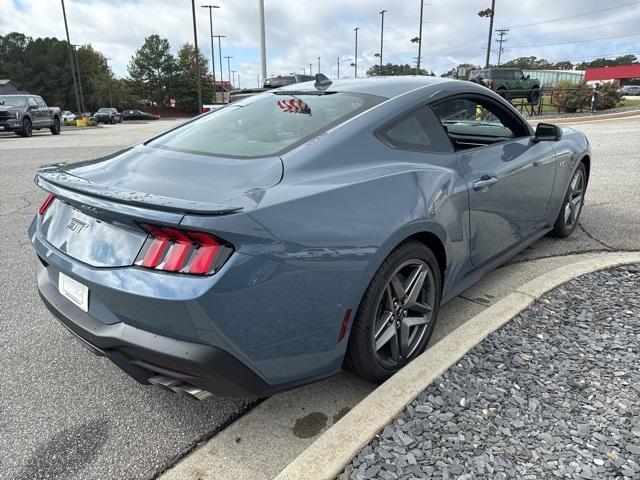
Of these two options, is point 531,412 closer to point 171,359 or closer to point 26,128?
point 171,359

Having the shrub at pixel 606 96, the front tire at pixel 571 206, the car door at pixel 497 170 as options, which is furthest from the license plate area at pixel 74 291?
the shrub at pixel 606 96

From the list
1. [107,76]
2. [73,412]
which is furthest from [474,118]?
[107,76]

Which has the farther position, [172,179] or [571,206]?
[571,206]

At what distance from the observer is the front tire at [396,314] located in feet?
7.35

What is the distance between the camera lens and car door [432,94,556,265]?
116 inches

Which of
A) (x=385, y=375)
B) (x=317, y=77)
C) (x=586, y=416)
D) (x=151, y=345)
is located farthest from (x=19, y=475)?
(x=317, y=77)

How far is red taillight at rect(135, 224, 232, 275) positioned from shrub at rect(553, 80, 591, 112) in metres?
25.1

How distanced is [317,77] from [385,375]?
6.44 feet

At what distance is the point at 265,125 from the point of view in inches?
107

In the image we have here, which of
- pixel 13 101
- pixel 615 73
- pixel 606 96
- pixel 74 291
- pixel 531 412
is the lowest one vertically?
pixel 531 412

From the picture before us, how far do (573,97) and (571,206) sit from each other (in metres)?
21.7

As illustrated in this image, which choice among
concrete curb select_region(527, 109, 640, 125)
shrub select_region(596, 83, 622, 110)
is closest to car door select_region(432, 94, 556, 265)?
concrete curb select_region(527, 109, 640, 125)

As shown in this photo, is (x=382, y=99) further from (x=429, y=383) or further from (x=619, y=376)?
(x=619, y=376)

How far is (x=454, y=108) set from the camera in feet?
10.7
